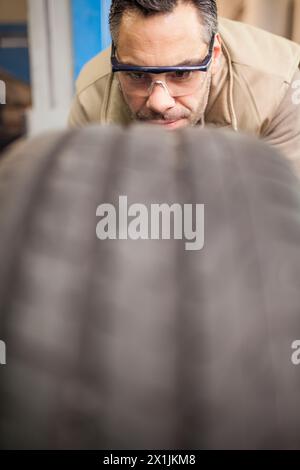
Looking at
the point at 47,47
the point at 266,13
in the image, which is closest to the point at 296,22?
the point at 266,13

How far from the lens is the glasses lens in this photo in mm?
754

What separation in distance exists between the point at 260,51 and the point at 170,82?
272 millimetres

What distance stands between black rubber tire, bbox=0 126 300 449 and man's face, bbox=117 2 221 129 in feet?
1.45

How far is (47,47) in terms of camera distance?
138 cm

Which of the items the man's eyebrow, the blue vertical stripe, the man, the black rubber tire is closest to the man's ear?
the man

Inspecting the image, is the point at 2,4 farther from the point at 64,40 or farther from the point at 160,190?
the point at 160,190

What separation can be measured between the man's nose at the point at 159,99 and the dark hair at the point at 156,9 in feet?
0.37

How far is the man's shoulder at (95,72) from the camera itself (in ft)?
3.09

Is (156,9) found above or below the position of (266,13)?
below

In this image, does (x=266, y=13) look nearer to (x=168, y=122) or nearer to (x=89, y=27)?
(x=89, y=27)

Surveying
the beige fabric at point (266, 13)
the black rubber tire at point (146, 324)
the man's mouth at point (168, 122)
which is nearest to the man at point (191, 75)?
the man's mouth at point (168, 122)

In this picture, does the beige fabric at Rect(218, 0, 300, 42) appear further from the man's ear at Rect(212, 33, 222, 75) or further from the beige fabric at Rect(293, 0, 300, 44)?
the man's ear at Rect(212, 33, 222, 75)

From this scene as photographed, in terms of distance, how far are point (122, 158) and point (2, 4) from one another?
4.05 ft

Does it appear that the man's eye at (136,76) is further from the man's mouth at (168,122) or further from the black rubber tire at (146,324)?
the black rubber tire at (146,324)
